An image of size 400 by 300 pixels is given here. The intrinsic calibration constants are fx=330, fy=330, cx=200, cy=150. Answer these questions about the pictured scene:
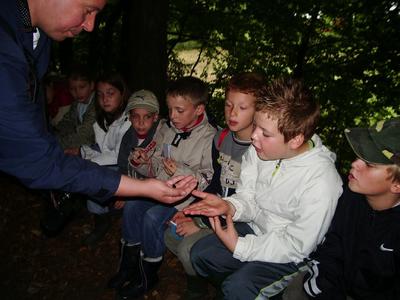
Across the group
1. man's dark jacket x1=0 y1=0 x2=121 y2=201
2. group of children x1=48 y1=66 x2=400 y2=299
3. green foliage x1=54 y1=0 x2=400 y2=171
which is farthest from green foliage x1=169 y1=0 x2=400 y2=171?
man's dark jacket x1=0 y1=0 x2=121 y2=201

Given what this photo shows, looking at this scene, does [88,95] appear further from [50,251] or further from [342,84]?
[342,84]

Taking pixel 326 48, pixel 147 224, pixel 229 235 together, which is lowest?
pixel 147 224

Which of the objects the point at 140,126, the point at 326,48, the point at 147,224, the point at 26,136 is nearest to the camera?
the point at 26,136

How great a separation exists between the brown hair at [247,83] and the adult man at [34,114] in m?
1.15

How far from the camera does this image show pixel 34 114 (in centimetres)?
205

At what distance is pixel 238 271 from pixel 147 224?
3.52 ft

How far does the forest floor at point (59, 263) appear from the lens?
3.48 m

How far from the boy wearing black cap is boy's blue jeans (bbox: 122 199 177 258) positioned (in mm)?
1402

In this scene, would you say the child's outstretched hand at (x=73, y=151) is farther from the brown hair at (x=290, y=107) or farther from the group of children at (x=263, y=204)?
the brown hair at (x=290, y=107)

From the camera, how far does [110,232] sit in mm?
4289

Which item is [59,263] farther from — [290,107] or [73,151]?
[290,107]

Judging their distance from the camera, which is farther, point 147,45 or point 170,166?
point 147,45

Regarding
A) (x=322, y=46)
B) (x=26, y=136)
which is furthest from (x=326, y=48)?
(x=26, y=136)

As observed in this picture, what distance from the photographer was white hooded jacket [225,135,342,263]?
2283 millimetres
